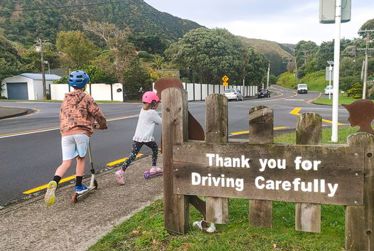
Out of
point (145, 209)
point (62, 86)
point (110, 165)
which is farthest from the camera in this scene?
point (62, 86)

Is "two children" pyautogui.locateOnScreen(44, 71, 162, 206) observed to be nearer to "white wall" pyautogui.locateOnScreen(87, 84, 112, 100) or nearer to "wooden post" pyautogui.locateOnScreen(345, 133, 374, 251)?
"wooden post" pyautogui.locateOnScreen(345, 133, 374, 251)

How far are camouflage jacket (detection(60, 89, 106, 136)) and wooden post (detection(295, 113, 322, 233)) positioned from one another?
260 cm

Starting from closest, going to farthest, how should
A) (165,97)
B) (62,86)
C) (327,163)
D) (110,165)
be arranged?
(327,163) < (165,97) < (110,165) < (62,86)

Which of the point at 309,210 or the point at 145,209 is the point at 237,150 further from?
the point at 145,209

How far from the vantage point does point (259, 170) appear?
3.35 meters

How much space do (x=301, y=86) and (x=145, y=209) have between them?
7232 cm

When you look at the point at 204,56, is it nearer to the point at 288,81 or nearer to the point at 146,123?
the point at 146,123

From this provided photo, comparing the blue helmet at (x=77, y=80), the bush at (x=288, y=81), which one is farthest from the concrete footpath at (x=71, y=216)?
the bush at (x=288, y=81)

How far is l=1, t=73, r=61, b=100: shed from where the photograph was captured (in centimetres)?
5206

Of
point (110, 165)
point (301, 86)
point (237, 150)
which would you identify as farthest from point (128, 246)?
point (301, 86)

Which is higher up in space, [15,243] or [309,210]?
[309,210]

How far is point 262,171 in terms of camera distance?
335cm

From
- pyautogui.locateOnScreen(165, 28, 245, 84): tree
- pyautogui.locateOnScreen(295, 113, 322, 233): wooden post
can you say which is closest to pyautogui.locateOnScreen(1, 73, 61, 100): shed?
pyautogui.locateOnScreen(165, 28, 245, 84): tree

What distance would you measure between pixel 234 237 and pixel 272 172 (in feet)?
2.25
